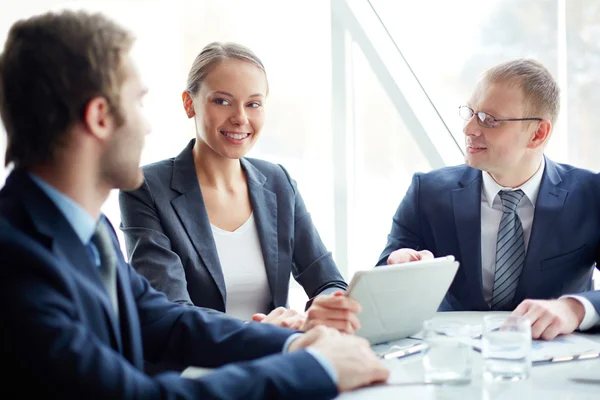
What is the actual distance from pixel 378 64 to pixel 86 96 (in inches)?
123

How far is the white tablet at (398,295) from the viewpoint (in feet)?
5.72

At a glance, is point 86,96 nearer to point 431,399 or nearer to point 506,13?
point 431,399

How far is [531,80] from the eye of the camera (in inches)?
103

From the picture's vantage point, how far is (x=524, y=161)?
103 inches

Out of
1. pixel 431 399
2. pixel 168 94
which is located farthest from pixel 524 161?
pixel 168 94

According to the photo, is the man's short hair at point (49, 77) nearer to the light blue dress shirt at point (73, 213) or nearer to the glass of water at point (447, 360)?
the light blue dress shirt at point (73, 213)

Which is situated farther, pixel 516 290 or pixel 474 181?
pixel 474 181

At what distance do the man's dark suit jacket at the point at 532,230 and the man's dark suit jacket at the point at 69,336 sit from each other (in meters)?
1.29

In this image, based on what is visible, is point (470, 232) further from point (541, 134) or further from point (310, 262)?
point (310, 262)

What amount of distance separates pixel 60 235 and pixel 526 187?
1778 mm

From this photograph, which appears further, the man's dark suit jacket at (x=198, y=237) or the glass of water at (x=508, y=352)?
the man's dark suit jacket at (x=198, y=237)

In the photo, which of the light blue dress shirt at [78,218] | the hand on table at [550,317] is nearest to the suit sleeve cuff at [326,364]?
the light blue dress shirt at [78,218]

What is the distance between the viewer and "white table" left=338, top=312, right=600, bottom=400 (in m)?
1.47

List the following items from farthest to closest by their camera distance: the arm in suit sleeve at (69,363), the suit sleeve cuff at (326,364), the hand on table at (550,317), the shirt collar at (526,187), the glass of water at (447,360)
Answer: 1. the shirt collar at (526,187)
2. the hand on table at (550,317)
3. the glass of water at (447,360)
4. the suit sleeve cuff at (326,364)
5. the arm in suit sleeve at (69,363)
